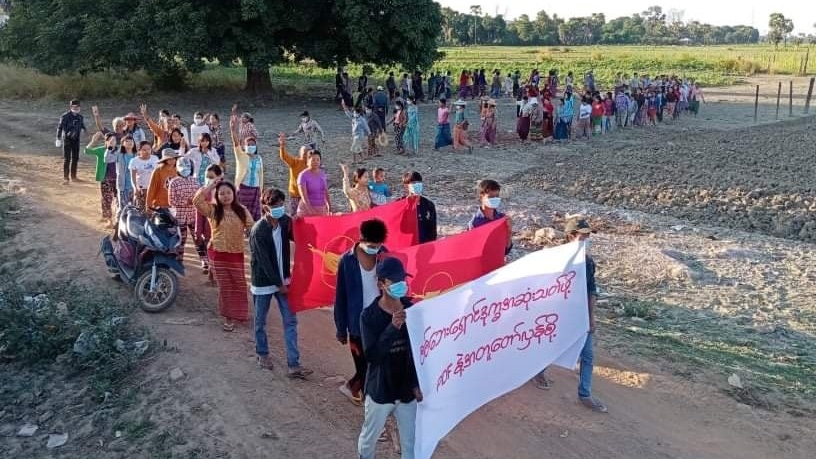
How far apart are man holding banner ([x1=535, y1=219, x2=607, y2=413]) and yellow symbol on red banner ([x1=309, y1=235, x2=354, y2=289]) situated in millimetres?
2157

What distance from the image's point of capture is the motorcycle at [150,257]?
8.23m

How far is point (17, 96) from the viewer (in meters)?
29.0

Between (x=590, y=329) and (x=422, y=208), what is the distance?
2213 mm

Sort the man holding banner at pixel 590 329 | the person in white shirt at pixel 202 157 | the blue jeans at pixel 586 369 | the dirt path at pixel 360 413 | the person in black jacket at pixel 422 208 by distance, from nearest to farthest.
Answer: the dirt path at pixel 360 413 < the man holding banner at pixel 590 329 < the blue jeans at pixel 586 369 < the person in black jacket at pixel 422 208 < the person in white shirt at pixel 202 157

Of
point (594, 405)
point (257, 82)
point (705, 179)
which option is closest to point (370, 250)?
point (594, 405)

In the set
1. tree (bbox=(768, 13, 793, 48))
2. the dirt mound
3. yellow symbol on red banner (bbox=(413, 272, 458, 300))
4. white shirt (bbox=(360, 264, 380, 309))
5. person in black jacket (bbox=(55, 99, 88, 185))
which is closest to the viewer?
white shirt (bbox=(360, 264, 380, 309))

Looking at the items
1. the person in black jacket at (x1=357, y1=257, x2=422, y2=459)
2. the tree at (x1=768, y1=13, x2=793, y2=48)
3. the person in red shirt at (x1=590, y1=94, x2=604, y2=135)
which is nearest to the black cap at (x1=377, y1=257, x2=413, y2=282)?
the person in black jacket at (x1=357, y1=257, x2=422, y2=459)

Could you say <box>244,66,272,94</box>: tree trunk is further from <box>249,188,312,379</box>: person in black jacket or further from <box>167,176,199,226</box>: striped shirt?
<box>249,188,312,379</box>: person in black jacket

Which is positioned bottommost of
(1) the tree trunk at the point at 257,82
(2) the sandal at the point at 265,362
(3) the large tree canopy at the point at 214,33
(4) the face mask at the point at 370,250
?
(2) the sandal at the point at 265,362

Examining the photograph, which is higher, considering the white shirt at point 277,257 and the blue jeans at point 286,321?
the white shirt at point 277,257

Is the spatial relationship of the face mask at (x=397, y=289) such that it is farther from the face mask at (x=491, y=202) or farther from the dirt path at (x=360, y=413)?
the face mask at (x=491, y=202)

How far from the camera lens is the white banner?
491 centimetres

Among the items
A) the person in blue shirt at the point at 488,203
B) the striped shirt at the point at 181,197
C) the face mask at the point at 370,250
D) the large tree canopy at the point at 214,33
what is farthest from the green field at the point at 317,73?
the face mask at the point at 370,250

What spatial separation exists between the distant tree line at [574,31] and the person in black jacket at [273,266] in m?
Answer: 66.0
